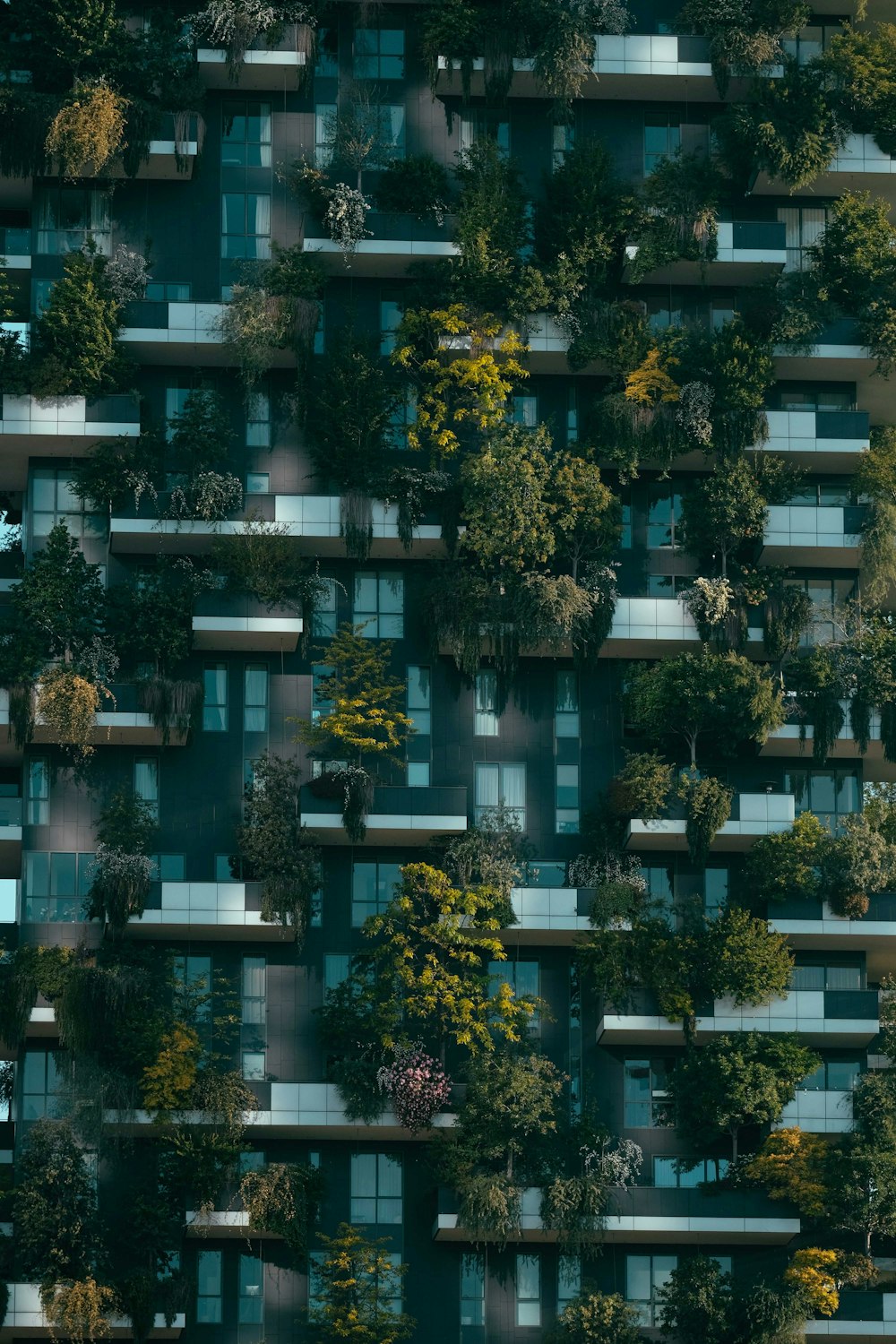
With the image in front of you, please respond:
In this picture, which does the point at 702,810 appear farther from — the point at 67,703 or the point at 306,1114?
the point at 67,703

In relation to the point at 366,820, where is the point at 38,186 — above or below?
above

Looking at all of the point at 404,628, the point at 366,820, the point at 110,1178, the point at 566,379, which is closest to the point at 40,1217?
the point at 110,1178

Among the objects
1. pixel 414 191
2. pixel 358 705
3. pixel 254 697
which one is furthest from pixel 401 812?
pixel 414 191

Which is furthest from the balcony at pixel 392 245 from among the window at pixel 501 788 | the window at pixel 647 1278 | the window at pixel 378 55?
the window at pixel 647 1278

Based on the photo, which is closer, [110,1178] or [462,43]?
[110,1178]

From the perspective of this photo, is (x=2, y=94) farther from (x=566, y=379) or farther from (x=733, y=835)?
(x=733, y=835)

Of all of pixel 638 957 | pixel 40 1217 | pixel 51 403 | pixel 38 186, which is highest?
pixel 38 186
